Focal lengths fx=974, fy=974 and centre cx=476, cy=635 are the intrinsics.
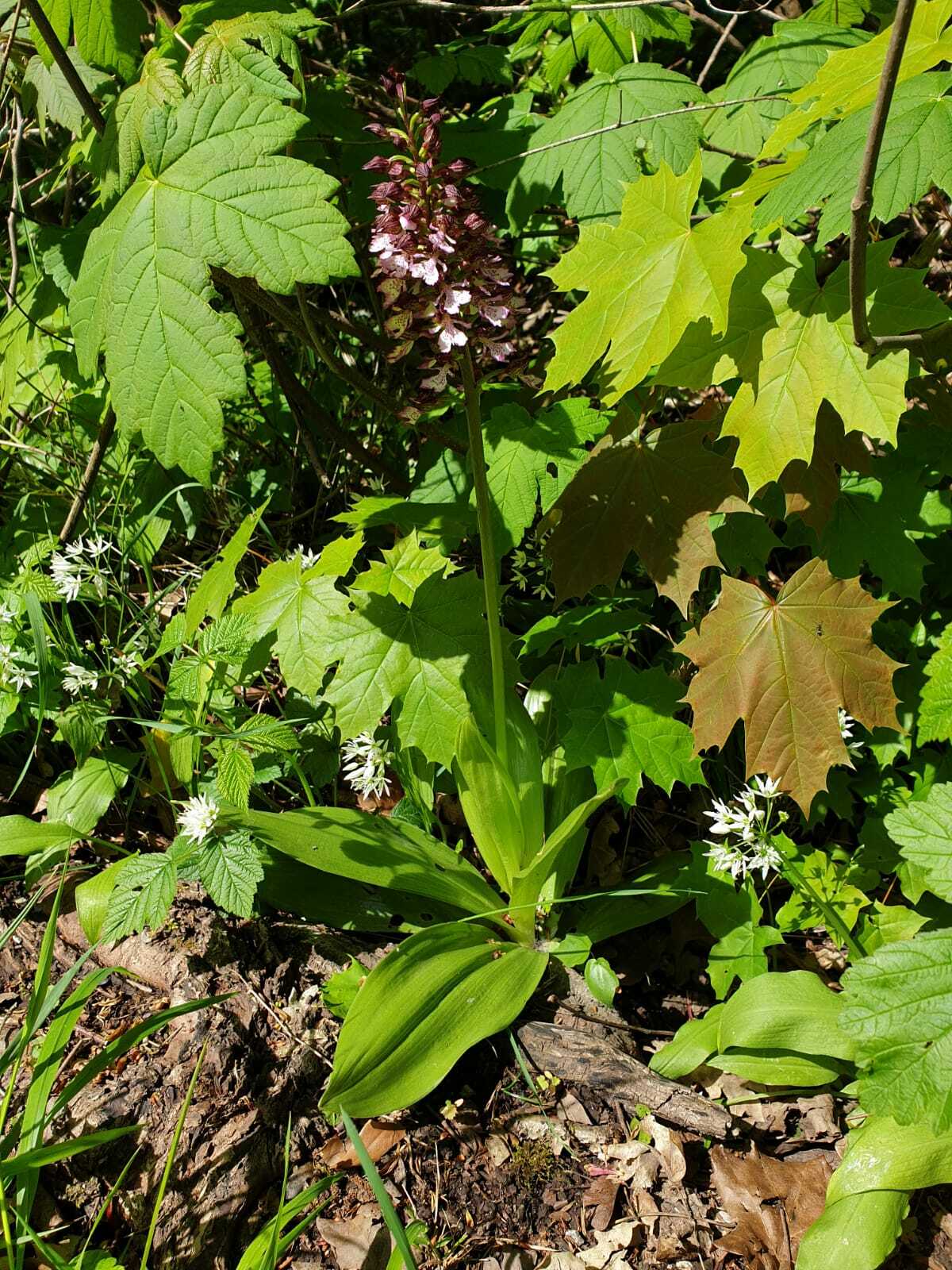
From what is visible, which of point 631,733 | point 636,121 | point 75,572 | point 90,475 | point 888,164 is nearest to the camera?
point 888,164

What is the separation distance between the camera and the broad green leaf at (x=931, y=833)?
1614 millimetres

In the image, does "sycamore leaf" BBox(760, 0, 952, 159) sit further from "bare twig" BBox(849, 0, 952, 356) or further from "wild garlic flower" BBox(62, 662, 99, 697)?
"wild garlic flower" BBox(62, 662, 99, 697)

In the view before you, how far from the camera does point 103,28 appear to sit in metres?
1.98

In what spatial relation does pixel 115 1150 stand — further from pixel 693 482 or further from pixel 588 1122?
pixel 693 482

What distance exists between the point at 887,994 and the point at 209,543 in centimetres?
221

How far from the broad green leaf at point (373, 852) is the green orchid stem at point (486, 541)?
290 mm

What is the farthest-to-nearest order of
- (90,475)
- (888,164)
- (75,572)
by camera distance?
(90,475), (75,572), (888,164)

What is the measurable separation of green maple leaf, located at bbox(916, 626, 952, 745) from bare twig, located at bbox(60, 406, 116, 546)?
2.04 meters

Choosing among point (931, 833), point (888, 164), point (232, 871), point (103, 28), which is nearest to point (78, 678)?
point (232, 871)

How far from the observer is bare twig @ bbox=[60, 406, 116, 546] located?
2.57 metres

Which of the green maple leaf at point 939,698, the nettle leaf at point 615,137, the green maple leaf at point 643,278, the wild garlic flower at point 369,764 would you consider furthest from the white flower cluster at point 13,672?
the green maple leaf at point 939,698

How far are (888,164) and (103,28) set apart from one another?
1552 millimetres

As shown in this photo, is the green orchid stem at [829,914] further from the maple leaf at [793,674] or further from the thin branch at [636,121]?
the thin branch at [636,121]

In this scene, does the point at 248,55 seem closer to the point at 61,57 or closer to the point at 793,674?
the point at 61,57
